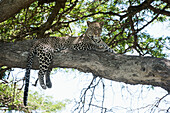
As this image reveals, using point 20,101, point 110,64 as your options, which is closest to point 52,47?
point 110,64

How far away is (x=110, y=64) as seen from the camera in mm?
4203

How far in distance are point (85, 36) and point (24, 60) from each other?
71.7 inches

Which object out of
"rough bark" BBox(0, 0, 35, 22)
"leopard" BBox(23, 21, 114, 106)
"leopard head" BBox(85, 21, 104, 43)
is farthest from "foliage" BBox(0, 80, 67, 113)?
"leopard head" BBox(85, 21, 104, 43)

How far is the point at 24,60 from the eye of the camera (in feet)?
15.5

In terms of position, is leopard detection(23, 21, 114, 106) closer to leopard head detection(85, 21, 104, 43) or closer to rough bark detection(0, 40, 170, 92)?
leopard head detection(85, 21, 104, 43)

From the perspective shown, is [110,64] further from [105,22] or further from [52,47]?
[105,22]

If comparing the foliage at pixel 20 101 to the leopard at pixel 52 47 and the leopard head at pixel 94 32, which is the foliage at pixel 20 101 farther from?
the leopard head at pixel 94 32

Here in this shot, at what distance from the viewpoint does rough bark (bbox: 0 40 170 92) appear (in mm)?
3869

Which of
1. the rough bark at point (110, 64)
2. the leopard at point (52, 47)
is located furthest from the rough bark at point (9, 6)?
the leopard at point (52, 47)

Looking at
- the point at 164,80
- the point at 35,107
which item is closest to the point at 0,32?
the point at 35,107

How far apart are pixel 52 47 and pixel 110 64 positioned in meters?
1.58

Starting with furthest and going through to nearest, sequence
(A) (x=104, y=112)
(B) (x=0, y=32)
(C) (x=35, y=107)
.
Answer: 1. (B) (x=0, y=32)
2. (C) (x=35, y=107)
3. (A) (x=104, y=112)

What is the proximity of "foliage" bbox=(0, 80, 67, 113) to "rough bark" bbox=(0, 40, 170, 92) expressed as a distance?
141 centimetres

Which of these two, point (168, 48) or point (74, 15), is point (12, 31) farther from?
point (168, 48)
